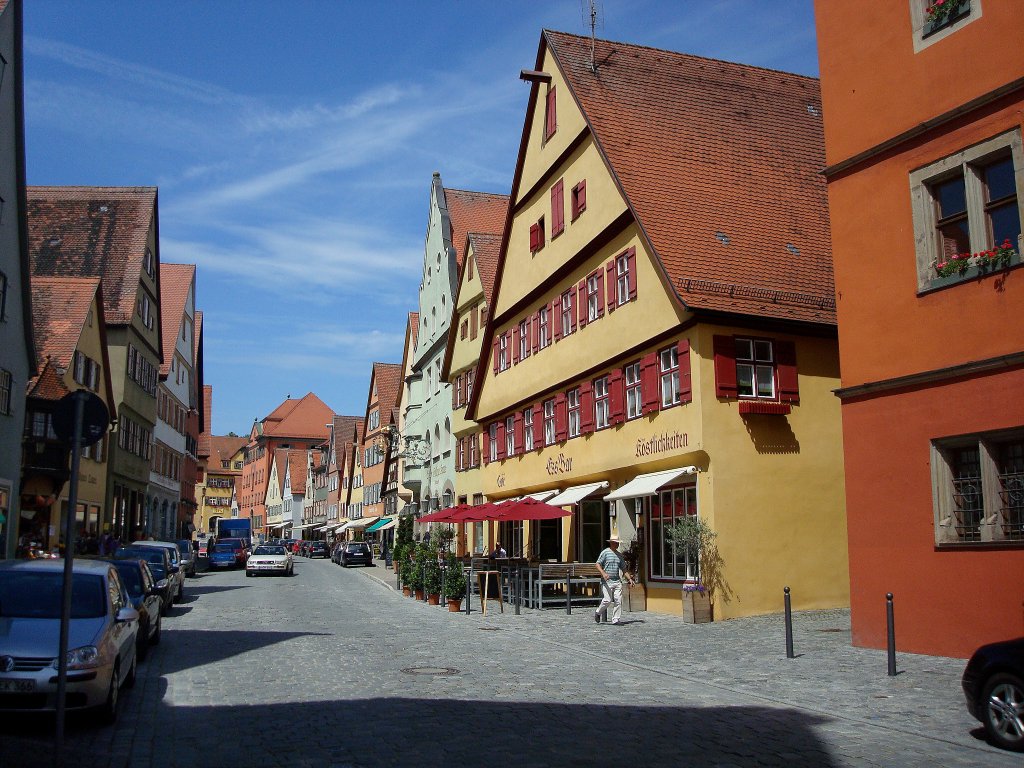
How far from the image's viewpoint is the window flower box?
13617 mm

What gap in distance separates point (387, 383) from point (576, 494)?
4665 centimetres

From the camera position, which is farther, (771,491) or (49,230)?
(49,230)

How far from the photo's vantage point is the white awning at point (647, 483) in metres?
21.5

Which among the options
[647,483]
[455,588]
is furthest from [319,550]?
[647,483]

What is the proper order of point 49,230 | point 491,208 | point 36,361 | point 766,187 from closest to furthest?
point 766,187 → point 36,361 → point 49,230 → point 491,208

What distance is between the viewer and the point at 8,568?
1091 cm

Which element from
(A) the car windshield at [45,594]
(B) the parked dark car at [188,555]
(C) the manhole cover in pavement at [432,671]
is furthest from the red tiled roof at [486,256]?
(A) the car windshield at [45,594]

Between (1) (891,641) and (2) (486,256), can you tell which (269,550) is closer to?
(2) (486,256)

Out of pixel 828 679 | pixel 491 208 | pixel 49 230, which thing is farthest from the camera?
pixel 491 208

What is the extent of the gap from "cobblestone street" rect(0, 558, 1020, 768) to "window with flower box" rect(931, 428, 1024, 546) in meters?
1.73

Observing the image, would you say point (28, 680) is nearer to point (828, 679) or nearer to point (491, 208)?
point (828, 679)

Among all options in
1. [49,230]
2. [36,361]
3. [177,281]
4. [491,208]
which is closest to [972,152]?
[36,361]

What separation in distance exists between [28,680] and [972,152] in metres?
12.7

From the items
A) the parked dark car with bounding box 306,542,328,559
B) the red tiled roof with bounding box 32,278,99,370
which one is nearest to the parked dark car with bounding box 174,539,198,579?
the red tiled roof with bounding box 32,278,99,370
